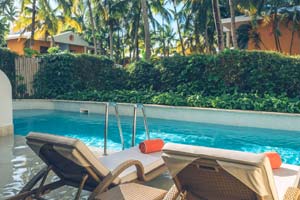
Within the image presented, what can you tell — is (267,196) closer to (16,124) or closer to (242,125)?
(242,125)

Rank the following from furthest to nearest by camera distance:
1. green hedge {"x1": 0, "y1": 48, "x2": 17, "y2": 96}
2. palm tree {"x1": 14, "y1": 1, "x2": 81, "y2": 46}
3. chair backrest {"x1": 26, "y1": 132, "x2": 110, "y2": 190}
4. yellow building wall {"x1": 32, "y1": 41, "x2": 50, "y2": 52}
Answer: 1. yellow building wall {"x1": 32, "y1": 41, "x2": 50, "y2": 52}
2. palm tree {"x1": 14, "y1": 1, "x2": 81, "y2": 46}
3. green hedge {"x1": 0, "y1": 48, "x2": 17, "y2": 96}
4. chair backrest {"x1": 26, "y1": 132, "x2": 110, "y2": 190}

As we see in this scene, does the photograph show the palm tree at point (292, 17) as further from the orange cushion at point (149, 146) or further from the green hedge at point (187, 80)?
the orange cushion at point (149, 146)

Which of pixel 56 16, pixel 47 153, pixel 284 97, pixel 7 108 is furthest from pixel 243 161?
pixel 56 16

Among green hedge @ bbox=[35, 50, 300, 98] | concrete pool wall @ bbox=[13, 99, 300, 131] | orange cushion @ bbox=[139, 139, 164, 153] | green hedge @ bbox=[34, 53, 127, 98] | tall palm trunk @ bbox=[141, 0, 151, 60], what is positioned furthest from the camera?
tall palm trunk @ bbox=[141, 0, 151, 60]

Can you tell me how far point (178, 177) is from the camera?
282 cm

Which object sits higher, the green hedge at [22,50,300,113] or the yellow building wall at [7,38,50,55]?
the yellow building wall at [7,38,50,55]

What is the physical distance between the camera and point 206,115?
11008 millimetres

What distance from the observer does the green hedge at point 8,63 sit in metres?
14.5

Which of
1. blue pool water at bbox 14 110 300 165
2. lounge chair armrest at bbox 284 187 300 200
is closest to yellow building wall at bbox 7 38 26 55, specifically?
blue pool water at bbox 14 110 300 165

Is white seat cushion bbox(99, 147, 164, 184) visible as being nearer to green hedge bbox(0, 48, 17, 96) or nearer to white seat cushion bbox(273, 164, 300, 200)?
white seat cushion bbox(273, 164, 300, 200)

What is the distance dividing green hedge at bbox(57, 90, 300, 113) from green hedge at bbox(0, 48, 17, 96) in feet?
7.71

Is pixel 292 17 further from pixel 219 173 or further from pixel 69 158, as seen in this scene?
pixel 69 158

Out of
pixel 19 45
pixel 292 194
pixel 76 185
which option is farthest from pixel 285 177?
pixel 19 45

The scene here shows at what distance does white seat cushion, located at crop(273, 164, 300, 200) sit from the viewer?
134 inches
